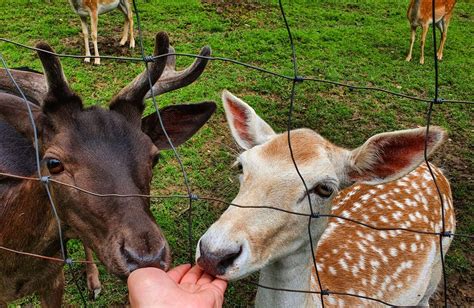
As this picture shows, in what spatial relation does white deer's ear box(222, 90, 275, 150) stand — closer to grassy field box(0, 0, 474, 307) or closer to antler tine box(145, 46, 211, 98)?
antler tine box(145, 46, 211, 98)

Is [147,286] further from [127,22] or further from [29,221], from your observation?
[127,22]

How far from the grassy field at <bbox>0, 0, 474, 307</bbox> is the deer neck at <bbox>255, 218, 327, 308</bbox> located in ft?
4.19

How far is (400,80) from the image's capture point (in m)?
7.17

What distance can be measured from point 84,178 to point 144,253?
44 centimetres

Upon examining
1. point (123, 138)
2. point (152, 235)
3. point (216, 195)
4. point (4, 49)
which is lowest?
point (216, 195)

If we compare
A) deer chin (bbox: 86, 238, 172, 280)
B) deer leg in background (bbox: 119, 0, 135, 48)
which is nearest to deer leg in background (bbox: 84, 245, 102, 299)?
deer chin (bbox: 86, 238, 172, 280)

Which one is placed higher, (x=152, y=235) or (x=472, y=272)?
(x=152, y=235)

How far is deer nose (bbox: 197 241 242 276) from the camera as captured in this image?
170 cm

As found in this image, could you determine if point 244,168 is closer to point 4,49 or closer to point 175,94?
point 175,94

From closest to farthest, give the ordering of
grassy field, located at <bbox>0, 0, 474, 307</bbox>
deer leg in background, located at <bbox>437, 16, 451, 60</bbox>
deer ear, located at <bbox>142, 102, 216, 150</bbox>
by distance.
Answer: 1. deer ear, located at <bbox>142, 102, 216, 150</bbox>
2. grassy field, located at <bbox>0, 0, 474, 307</bbox>
3. deer leg in background, located at <bbox>437, 16, 451, 60</bbox>

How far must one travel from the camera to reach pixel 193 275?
1.80 m

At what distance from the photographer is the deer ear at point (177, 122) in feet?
8.72

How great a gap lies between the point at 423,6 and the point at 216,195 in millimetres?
5948

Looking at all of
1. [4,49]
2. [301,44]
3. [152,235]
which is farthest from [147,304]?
[301,44]
